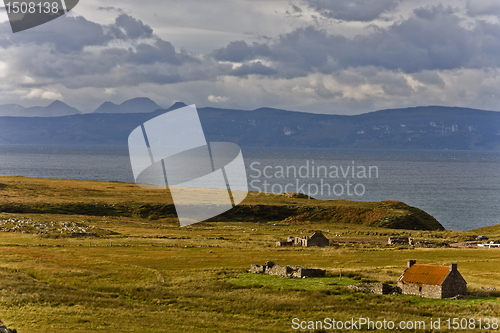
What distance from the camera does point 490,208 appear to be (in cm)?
14062

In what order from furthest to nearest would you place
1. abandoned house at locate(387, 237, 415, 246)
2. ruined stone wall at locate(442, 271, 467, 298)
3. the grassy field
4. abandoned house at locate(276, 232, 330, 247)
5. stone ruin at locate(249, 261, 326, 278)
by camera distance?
abandoned house at locate(387, 237, 415, 246) < abandoned house at locate(276, 232, 330, 247) < stone ruin at locate(249, 261, 326, 278) < ruined stone wall at locate(442, 271, 467, 298) < the grassy field

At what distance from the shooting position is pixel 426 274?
3272cm

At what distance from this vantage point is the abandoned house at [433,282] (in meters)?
31.2

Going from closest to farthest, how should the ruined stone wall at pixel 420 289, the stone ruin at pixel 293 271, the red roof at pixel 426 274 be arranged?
the ruined stone wall at pixel 420 289 → the red roof at pixel 426 274 → the stone ruin at pixel 293 271

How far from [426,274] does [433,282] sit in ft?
3.66

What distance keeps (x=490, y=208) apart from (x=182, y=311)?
133m

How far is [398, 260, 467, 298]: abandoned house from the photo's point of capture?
3117 centimetres

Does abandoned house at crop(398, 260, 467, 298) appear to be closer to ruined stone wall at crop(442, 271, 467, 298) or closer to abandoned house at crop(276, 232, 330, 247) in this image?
ruined stone wall at crop(442, 271, 467, 298)

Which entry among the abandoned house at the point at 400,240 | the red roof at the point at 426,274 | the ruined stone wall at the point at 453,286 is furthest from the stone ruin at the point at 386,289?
the abandoned house at the point at 400,240

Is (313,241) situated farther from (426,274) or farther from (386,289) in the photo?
(426,274)

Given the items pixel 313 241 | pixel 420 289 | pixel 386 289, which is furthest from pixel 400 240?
pixel 386 289

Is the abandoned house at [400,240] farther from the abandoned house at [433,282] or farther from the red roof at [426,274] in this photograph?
the abandoned house at [433,282]

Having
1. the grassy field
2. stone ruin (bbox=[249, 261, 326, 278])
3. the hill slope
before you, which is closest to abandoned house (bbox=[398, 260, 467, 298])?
the grassy field

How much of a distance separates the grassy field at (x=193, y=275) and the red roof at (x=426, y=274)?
5.49ft
